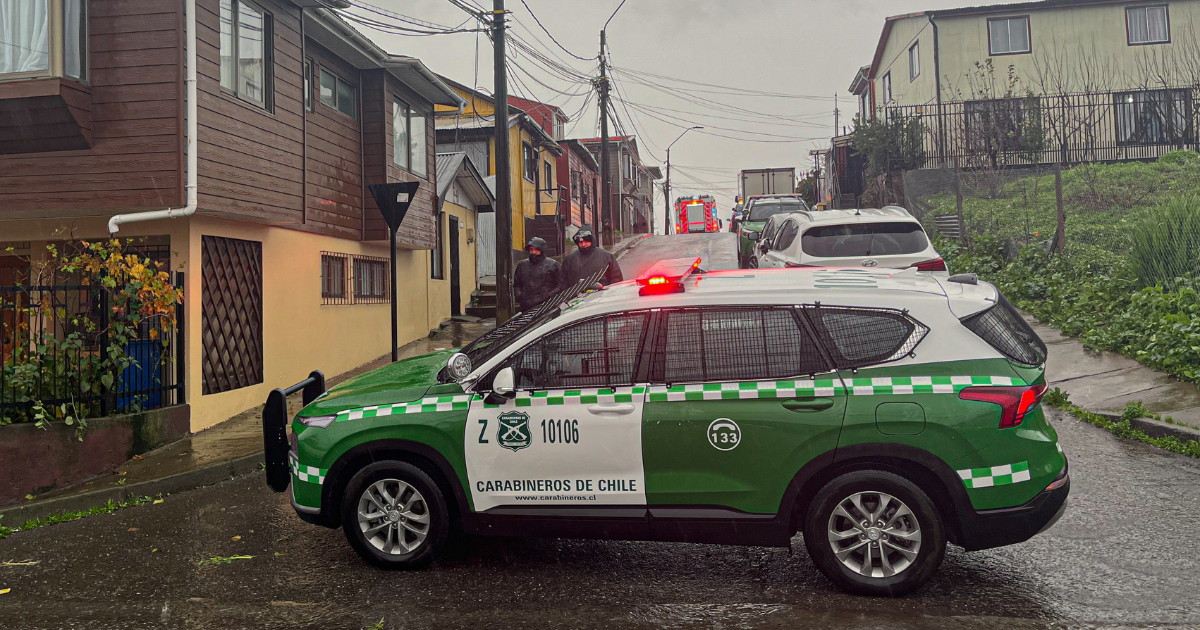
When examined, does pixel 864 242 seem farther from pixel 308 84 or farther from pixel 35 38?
pixel 35 38

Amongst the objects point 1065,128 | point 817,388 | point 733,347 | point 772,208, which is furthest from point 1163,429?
point 772,208

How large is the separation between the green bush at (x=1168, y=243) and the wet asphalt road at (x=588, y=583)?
598 centimetres

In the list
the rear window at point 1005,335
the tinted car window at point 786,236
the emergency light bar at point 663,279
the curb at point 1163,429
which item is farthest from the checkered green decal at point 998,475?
the tinted car window at point 786,236

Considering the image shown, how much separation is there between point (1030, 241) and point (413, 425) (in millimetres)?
14236

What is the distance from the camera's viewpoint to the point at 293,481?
5.18m

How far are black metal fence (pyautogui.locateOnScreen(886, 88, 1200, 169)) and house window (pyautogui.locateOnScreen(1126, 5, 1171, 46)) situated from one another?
239cm

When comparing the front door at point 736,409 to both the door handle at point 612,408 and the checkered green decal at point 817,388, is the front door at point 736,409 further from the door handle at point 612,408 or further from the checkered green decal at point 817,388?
the door handle at point 612,408

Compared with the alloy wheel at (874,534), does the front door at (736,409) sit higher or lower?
higher

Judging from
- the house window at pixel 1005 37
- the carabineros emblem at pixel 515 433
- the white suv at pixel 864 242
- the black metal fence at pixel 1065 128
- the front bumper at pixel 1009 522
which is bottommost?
the front bumper at pixel 1009 522

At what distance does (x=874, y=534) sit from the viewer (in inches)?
173

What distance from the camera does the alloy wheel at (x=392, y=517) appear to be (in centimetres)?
492

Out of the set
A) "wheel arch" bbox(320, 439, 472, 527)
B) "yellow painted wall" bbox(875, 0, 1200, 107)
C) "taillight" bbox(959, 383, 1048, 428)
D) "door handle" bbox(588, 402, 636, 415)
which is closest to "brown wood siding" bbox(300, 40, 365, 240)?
"wheel arch" bbox(320, 439, 472, 527)

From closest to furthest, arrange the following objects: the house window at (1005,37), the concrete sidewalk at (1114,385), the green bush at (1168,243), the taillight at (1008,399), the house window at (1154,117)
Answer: the taillight at (1008,399) → the concrete sidewalk at (1114,385) → the green bush at (1168,243) → the house window at (1154,117) → the house window at (1005,37)

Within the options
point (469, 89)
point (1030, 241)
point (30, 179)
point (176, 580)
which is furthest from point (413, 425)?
point (469, 89)
